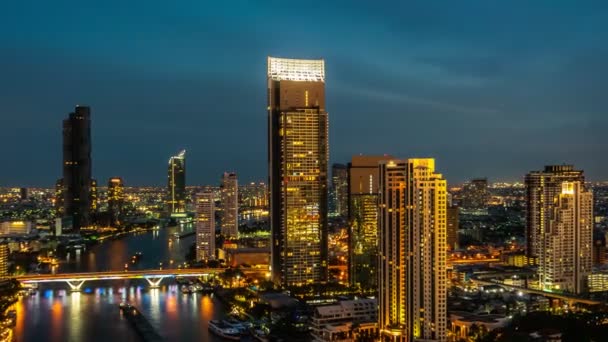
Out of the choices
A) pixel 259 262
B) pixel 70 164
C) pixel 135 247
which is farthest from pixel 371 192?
pixel 70 164

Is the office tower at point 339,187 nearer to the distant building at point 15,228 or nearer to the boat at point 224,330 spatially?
the distant building at point 15,228

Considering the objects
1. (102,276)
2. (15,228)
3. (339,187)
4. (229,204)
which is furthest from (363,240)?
(15,228)

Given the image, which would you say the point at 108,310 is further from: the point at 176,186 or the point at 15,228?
the point at 176,186

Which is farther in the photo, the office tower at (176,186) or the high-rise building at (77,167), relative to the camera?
the office tower at (176,186)

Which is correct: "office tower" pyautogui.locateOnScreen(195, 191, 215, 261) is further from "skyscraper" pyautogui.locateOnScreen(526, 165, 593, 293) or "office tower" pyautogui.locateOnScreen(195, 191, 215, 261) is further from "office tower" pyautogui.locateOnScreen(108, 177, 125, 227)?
"office tower" pyautogui.locateOnScreen(108, 177, 125, 227)

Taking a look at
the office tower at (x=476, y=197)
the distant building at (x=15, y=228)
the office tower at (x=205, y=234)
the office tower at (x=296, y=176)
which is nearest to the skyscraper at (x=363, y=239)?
the office tower at (x=296, y=176)
